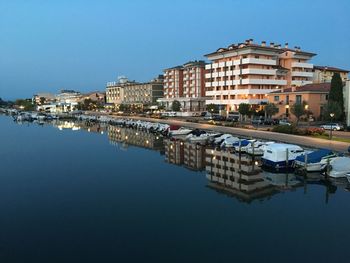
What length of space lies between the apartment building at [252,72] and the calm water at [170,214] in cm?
4942

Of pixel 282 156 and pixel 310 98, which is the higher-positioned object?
pixel 310 98

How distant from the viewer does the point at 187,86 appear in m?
113

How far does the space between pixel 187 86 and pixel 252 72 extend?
3342cm

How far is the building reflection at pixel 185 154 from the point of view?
122 ft

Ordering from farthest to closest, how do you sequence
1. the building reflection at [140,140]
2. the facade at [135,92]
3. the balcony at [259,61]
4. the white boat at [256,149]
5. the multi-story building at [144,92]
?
the facade at [135,92] < the multi-story building at [144,92] < the balcony at [259,61] < the building reflection at [140,140] < the white boat at [256,149]

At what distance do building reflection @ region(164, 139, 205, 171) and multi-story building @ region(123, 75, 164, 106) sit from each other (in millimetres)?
84436

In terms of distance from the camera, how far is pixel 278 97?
2830 inches

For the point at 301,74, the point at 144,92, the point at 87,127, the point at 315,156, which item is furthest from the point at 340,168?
the point at 144,92

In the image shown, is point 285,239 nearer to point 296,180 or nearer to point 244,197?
point 244,197

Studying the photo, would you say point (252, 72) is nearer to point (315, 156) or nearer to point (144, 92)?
point (315, 156)

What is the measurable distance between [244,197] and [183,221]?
6.65 meters

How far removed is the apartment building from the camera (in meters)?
83.6

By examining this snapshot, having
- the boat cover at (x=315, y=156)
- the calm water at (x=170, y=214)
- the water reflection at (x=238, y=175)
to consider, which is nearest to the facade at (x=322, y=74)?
the water reflection at (x=238, y=175)

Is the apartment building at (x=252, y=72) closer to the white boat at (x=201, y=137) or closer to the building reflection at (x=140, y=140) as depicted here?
the building reflection at (x=140, y=140)
